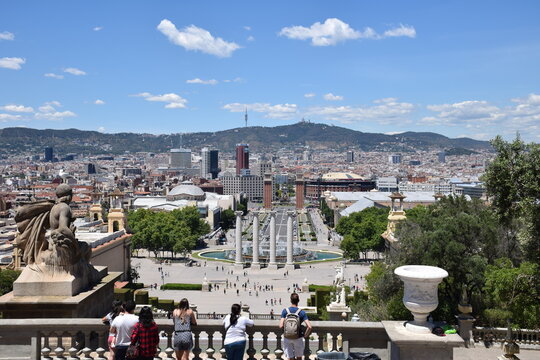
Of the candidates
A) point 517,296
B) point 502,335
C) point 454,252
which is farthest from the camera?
point 454,252

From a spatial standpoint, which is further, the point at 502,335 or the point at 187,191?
the point at 187,191

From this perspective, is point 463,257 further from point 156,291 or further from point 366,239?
point 366,239

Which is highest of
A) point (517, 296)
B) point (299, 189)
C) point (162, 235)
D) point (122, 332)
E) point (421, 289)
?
point (421, 289)

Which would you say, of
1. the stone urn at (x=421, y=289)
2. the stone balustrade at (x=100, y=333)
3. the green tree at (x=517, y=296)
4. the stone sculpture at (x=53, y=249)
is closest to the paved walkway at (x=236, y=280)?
the green tree at (x=517, y=296)

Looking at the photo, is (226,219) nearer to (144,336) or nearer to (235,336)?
(235,336)

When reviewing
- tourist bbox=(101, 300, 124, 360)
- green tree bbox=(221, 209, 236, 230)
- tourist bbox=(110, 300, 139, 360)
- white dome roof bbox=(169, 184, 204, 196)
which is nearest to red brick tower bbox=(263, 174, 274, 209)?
white dome roof bbox=(169, 184, 204, 196)

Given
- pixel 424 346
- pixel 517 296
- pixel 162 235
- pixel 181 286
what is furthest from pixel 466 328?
pixel 162 235

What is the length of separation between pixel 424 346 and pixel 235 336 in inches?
115

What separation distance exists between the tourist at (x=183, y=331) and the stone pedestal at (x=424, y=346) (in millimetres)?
3193

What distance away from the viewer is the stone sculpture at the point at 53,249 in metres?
10.0

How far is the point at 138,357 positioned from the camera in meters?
8.27

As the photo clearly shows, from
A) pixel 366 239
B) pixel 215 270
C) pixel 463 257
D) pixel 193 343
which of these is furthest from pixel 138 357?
pixel 366 239

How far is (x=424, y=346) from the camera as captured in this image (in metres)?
8.40

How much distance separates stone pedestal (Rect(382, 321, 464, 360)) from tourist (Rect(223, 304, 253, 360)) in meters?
2.33
